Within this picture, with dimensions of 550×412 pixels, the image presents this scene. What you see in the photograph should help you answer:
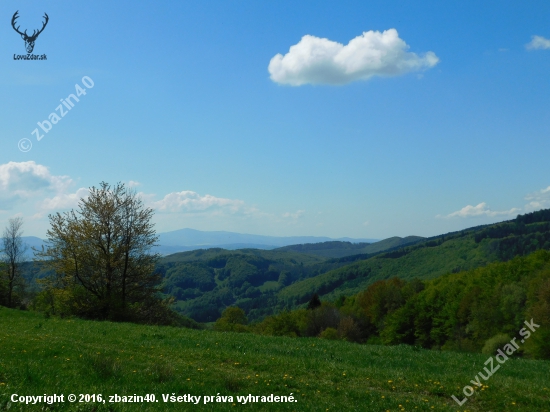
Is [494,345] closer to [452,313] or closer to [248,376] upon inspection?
[452,313]

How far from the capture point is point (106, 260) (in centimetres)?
3250

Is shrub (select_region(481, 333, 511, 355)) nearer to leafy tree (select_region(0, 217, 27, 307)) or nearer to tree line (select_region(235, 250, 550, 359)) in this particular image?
tree line (select_region(235, 250, 550, 359))

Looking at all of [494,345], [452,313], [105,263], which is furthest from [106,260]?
[452,313]

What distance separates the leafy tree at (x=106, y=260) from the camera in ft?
104

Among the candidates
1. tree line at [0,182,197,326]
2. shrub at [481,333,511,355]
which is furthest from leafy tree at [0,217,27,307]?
shrub at [481,333,511,355]

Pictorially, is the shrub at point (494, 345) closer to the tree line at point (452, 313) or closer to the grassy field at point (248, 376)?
the tree line at point (452, 313)

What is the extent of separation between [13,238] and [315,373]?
62.5 meters

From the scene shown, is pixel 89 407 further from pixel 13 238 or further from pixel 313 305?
pixel 313 305

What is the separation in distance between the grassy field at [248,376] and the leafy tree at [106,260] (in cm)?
1583

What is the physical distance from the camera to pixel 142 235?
34.1 m

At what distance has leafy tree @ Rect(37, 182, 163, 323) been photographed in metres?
31.7

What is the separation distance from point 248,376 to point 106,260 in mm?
24581

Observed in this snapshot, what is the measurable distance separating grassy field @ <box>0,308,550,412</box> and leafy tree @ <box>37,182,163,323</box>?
51.9ft

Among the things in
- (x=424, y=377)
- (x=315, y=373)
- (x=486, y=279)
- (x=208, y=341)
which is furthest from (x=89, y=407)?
(x=486, y=279)
